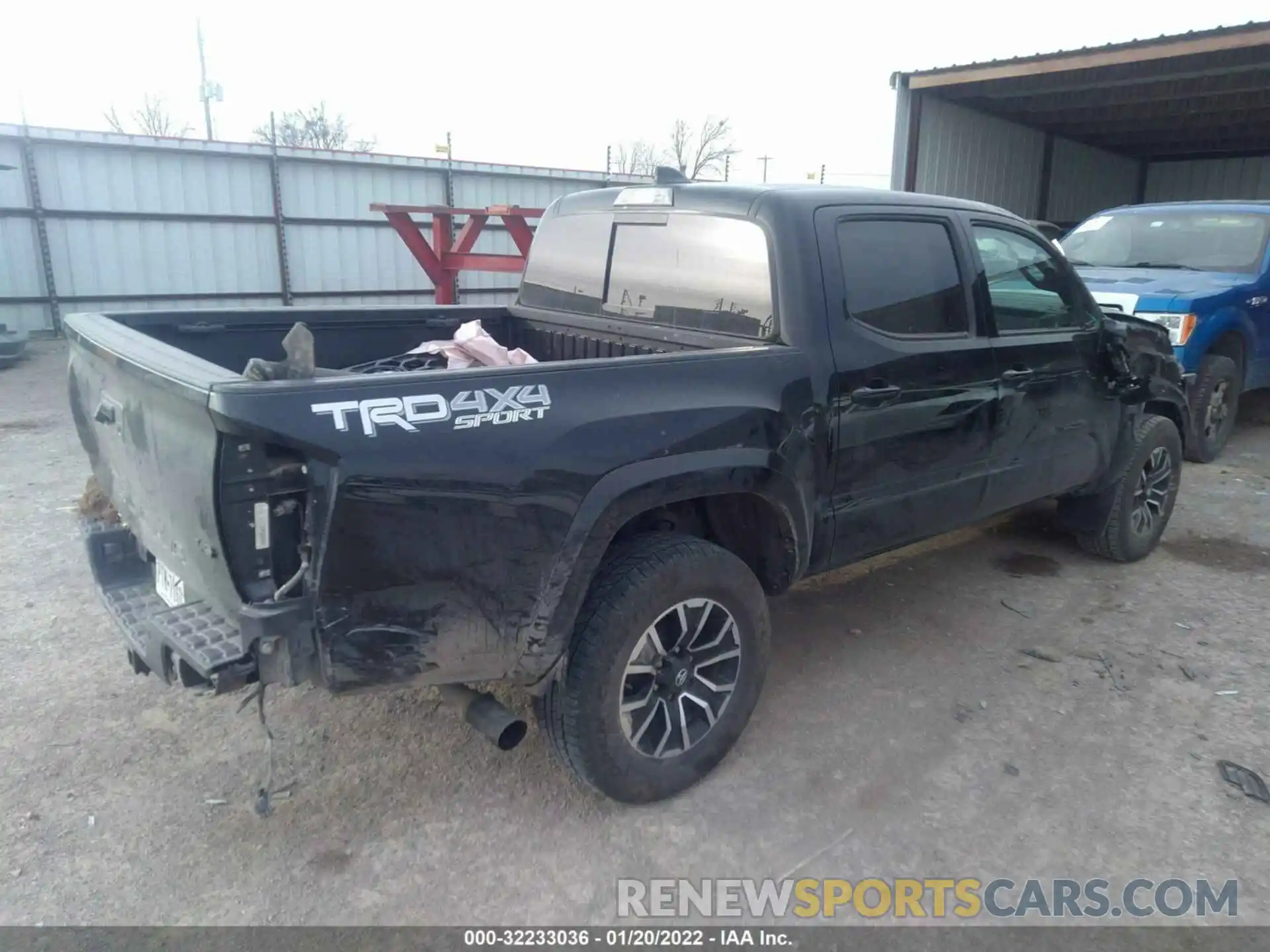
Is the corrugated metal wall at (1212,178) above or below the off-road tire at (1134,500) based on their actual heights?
above

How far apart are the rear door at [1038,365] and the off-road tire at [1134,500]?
1.08ft

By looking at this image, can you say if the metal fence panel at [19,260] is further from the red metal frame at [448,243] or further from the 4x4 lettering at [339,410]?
the 4x4 lettering at [339,410]

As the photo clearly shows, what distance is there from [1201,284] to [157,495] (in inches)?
294

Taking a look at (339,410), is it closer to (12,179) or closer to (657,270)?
(657,270)

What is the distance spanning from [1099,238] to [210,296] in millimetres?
12052

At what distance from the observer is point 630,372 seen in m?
2.80

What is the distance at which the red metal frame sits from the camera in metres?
8.90

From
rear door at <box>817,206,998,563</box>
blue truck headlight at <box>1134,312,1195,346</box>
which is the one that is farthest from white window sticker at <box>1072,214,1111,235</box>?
rear door at <box>817,206,998,563</box>

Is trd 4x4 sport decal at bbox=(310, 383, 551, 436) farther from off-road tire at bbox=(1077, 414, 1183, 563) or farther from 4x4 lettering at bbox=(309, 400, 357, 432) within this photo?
off-road tire at bbox=(1077, 414, 1183, 563)

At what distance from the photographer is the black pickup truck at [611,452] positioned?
2.32 m

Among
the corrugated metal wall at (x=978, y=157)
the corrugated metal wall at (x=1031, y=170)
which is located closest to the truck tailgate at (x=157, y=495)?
the corrugated metal wall at (x=1031, y=170)

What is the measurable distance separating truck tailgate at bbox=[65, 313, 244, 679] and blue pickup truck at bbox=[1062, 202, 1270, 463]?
647 centimetres

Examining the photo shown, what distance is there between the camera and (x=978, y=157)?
14.6 m
